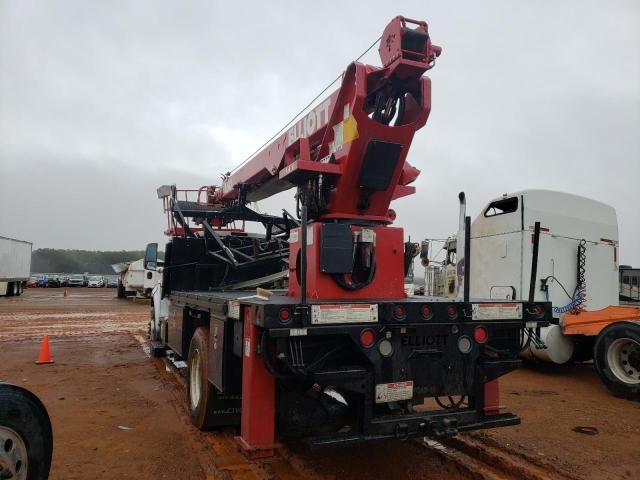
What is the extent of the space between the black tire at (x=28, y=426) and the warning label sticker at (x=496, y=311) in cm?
331

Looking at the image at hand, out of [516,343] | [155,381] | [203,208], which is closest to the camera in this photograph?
[516,343]

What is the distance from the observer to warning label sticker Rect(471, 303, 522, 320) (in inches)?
178

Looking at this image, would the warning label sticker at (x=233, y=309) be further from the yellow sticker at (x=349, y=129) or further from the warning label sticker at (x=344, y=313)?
the yellow sticker at (x=349, y=129)

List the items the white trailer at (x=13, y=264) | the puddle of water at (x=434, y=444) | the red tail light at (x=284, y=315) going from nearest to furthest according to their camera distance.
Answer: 1. the red tail light at (x=284, y=315)
2. the puddle of water at (x=434, y=444)
3. the white trailer at (x=13, y=264)

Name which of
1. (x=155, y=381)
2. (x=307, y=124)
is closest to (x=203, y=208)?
(x=155, y=381)

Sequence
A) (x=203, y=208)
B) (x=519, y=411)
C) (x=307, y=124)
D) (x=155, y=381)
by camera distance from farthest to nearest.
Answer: (x=203, y=208) < (x=155, y=381) < (x=519, y=411) < (x=307, y=124)

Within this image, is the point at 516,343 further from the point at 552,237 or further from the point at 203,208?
the point at 203,208

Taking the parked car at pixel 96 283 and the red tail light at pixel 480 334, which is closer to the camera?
the red tail light at pixel 480 334

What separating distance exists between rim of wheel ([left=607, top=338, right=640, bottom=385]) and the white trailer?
1317 inches

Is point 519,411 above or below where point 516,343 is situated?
below

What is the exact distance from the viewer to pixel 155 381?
27.9 feet

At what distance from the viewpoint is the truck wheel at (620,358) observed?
23.7 ft

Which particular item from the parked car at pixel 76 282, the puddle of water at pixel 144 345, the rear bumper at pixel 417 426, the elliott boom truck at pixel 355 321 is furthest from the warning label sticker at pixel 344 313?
the parked car at pixel 76 282

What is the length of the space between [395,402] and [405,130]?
8.41 ft
